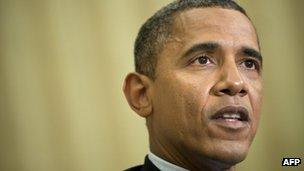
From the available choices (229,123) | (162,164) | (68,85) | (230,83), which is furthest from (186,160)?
(68,85)

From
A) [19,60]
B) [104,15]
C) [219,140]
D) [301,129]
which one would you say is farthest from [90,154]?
[301,129]

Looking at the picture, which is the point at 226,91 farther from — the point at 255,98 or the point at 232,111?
the point at 255,98

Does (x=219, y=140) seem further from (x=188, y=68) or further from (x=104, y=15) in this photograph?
(x=104, y=15)

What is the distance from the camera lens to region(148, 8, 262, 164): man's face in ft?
4.12

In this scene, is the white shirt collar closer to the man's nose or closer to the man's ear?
the man's ear

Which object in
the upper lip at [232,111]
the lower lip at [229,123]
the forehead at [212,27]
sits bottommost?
the lower lip at [229,123]

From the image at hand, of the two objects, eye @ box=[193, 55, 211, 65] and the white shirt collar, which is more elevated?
eye @ box=[193, 55, 211, 65]

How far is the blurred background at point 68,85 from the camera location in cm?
188

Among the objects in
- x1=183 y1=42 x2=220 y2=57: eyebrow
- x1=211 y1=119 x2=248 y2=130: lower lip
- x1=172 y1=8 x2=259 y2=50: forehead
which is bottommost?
x1=211 y1=119 x2=248 y2=130: lower lip

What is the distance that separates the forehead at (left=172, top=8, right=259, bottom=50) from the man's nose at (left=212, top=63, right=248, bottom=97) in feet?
0.39

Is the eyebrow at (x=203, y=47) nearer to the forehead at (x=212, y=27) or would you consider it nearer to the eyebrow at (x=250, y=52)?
the forehead at (x=212, y=27)

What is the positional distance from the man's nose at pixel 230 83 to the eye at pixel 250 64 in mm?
122

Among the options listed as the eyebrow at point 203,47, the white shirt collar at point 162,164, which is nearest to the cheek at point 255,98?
the eyebrow at point 203,47

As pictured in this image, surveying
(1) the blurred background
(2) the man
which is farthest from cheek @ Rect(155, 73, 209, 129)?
(1) the blurred background
